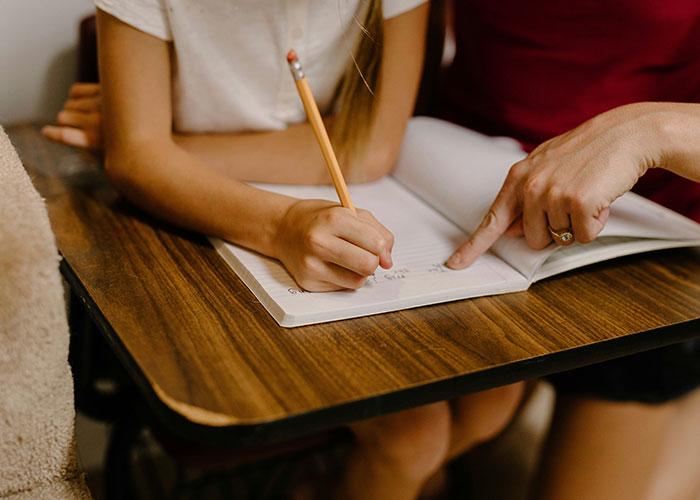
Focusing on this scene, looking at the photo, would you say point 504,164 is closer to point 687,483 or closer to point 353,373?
point 353,373

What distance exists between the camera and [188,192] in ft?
2.10

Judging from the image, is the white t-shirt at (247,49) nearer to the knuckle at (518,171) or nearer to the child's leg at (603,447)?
the knuckle at (518,171)

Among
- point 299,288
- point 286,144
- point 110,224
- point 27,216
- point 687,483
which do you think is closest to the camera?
point 27,216

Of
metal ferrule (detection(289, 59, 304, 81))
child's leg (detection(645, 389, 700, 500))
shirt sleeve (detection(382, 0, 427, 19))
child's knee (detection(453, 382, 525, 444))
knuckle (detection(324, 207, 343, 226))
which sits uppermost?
shirt sleeve (detection(382, 0, 427, 19))

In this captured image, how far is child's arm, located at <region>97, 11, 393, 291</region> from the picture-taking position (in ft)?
1.78

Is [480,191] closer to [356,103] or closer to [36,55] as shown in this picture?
[356,103]

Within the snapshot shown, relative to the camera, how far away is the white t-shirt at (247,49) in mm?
671

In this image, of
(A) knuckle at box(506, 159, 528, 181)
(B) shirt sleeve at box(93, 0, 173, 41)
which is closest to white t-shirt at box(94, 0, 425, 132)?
(B) shirt sleeve at box(93, 0, 173, 41)

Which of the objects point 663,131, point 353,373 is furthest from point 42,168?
point 663,131

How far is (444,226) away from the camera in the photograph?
0.70m

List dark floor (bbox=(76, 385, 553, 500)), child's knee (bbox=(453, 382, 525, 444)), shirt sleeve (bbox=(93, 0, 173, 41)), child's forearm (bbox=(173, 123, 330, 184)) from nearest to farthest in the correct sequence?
shirt sleeve (bbox=(93, 0, 173, 41)), child's forearm (bbox=(173, 123, 330, 184)), child's knee (bbox=(453, 382, 525, 444)), dark floor (bbox=(76, 385, 553, 500))

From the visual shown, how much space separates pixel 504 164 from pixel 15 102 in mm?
709

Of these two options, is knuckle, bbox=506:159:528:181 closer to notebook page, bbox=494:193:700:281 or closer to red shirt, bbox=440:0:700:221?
notebook page, bbox=494:193:700:281

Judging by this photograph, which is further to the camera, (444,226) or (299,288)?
(444,226)
